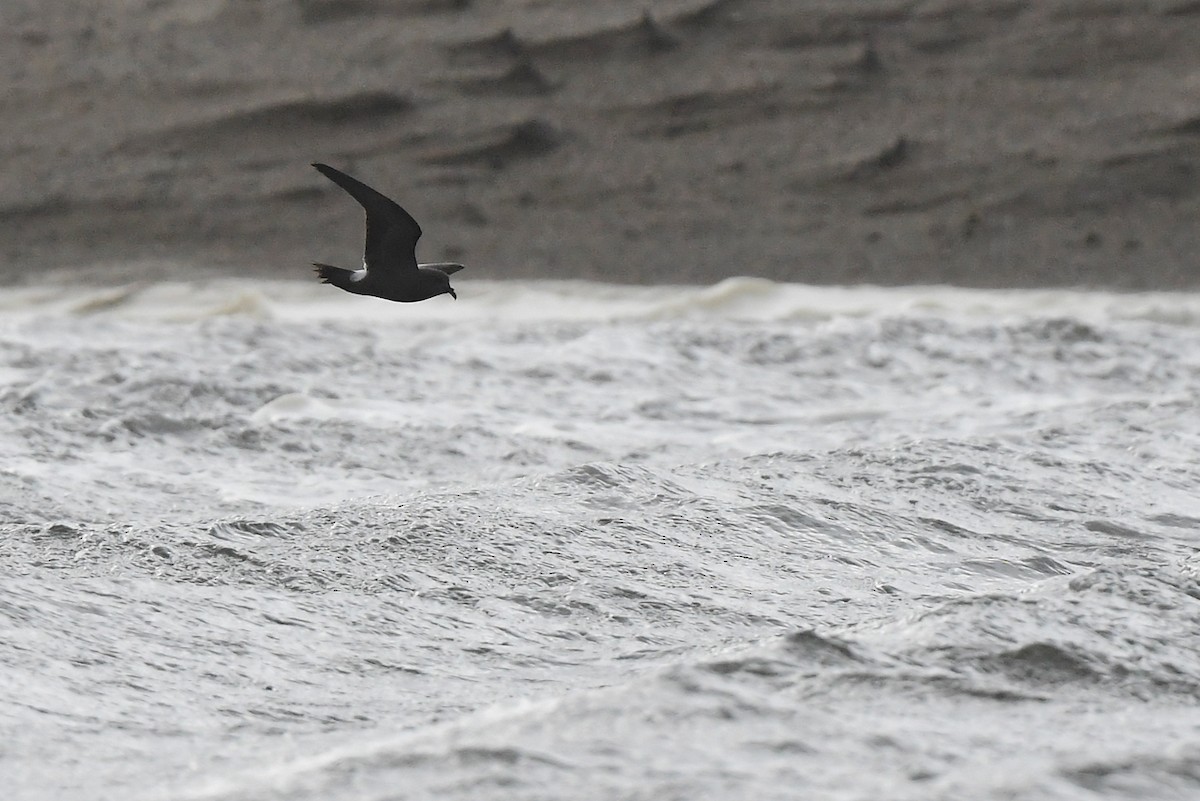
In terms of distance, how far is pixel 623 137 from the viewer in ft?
36.0

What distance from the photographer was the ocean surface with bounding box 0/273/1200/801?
107 inches

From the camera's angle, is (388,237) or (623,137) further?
(623,137)

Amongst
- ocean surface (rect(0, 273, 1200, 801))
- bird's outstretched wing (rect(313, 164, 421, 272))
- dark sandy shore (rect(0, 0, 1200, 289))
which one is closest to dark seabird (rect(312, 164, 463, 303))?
bird's outstretched wing (rect(313, 164, 421, 272))

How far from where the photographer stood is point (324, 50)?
445 inches

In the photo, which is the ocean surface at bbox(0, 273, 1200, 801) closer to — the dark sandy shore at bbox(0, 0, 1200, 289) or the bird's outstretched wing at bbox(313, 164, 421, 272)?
the bird's outstretched wing at bbox(313, 164, 421, 272)

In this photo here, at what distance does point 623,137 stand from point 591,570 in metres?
7.25

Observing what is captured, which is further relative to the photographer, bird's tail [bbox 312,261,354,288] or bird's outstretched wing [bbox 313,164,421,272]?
bird's outstretched wing [bbox 313,164,421,272]

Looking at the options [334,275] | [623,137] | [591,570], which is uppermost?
[623,137]

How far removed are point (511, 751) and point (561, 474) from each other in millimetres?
2310

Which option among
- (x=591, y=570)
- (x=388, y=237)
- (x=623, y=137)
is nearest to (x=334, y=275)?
(x=388, y=237)

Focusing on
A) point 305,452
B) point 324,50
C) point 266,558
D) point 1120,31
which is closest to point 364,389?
point 305,452

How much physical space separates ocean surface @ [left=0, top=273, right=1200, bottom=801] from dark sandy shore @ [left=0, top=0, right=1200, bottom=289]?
2.29m

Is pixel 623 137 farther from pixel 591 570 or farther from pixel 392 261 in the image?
pixel 591 570

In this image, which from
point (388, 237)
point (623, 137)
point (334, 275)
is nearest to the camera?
point (334, 275)
